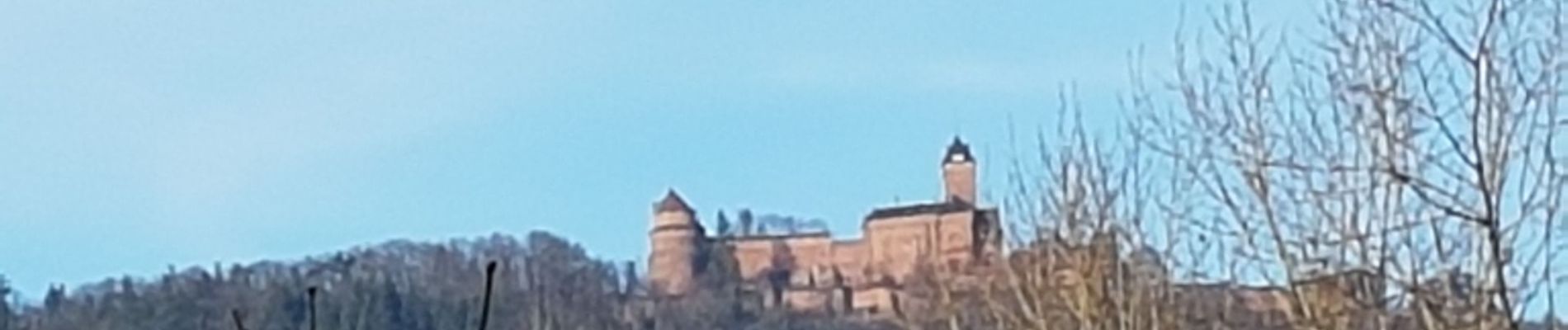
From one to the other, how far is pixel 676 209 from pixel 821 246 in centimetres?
448

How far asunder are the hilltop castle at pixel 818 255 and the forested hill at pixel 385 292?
554 cm

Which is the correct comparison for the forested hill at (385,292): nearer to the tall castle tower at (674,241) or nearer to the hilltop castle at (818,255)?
the hilltop castle at (818,255)

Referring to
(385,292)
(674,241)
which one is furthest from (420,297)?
(674,241)

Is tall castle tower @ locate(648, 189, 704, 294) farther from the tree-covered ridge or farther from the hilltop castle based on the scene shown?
the tree-covered ridge

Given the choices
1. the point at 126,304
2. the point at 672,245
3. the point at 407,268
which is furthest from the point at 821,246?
the point at 126,304

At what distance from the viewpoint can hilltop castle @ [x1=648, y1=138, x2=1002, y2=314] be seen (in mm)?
64875

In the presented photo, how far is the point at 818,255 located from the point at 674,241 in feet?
13.4

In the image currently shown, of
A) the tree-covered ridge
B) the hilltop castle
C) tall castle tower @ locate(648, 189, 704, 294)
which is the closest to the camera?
the tree-covered ridge

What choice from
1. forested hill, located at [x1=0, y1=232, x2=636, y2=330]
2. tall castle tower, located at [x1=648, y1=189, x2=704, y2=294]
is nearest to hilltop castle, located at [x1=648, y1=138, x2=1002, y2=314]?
tall castle tower, located at [x1=648, y1=189, x2=704, y2=294]

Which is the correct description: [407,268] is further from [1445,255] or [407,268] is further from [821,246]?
[1445,255]

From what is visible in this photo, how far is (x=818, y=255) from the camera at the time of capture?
8888 centimetres

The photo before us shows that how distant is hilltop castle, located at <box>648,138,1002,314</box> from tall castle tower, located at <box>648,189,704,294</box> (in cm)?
2

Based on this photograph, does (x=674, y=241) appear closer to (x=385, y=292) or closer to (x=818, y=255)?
(x=818, y=255)

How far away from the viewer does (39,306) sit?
4869 centimetres
